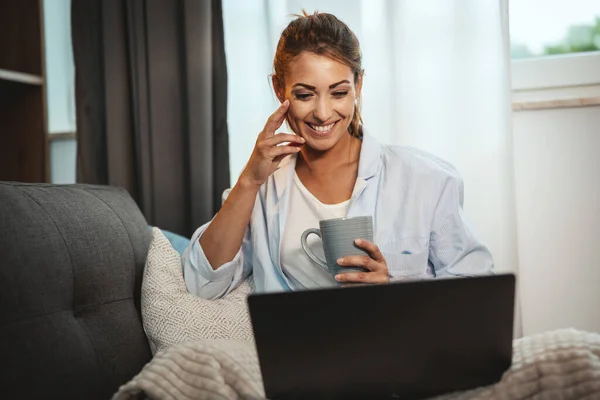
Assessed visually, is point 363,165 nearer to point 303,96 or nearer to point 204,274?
point 303,96

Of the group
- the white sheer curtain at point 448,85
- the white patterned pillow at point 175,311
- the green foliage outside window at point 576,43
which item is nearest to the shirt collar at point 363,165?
the white patterned pillow at point 175,311

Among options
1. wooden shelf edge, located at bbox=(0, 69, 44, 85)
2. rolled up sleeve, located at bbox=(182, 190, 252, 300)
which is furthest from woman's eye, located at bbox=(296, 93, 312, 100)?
wooden shelf edge, located at bbox=(0, 69, 44, 85)

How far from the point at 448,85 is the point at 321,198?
0.73 m

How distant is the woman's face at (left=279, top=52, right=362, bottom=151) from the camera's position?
1520mm

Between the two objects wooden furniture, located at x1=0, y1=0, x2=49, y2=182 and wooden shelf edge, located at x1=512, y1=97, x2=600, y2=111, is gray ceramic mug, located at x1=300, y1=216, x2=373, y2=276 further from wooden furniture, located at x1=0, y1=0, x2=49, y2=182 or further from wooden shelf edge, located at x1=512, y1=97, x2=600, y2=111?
wooden furniture, located at x1=0, y1=0, x2=49, y2=182

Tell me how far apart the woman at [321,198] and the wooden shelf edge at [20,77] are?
1.19 meters

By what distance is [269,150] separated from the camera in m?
1.49

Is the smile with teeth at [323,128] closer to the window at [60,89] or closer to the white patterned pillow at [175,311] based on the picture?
the white patterned pillow at [175,311]

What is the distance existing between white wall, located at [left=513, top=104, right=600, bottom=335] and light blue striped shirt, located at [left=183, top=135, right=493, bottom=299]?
642 mm

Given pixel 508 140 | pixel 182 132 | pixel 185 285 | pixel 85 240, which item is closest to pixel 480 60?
pixel 508 140

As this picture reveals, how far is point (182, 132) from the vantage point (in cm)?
239

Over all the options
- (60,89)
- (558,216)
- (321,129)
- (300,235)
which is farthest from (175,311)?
(60,89)

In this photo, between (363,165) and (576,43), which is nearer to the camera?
(363,165)

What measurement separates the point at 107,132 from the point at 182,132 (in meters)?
0.26
